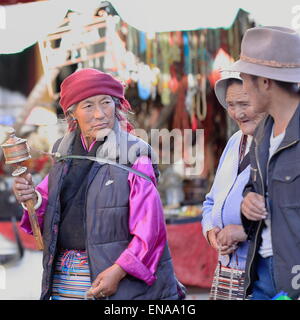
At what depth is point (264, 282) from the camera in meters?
2.04

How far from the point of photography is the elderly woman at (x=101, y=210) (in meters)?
2.23

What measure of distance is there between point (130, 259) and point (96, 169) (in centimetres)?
37

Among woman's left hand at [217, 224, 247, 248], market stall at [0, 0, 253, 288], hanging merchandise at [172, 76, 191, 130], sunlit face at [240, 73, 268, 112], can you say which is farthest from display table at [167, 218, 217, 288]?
sunlit face at [240, 73, 268, 112]

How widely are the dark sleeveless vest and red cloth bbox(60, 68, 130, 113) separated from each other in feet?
0.67

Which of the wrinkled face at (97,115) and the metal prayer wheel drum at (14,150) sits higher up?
the wrinkled face at (97,115)

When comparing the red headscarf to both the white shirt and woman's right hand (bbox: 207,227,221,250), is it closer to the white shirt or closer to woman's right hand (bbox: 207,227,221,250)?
woman's right hand (bbox: 207,227,221,250)

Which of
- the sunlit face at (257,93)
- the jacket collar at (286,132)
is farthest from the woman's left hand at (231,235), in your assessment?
the sunlit face at (257,93)

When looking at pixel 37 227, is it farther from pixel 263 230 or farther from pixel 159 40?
pixel 159 40

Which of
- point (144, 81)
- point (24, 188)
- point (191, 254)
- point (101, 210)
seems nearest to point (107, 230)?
point (101, 210)

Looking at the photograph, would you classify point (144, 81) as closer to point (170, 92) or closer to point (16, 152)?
point (170, 92)

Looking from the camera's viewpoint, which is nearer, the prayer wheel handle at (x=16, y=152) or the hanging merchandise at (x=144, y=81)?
the prayer wheel handle at (x=16, y=152)

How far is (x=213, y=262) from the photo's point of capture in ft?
16.8

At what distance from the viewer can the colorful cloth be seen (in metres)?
2.31

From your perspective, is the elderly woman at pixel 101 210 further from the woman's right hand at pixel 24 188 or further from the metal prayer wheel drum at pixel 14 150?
the metal prayer wheel drum at pixel 14 150
